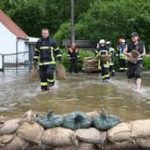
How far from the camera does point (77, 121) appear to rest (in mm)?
8672

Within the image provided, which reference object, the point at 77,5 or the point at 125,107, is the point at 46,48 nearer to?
the point at 125,107

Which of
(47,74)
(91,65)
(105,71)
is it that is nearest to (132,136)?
(47,74)

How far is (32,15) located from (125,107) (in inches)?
1949

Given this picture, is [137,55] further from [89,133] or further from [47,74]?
[89,133]

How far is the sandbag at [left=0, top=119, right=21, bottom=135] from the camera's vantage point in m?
8.66

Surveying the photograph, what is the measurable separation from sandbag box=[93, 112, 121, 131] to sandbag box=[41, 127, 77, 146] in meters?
0.41

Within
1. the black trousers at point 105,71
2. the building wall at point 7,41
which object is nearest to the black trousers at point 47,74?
the black trousers at point 105,71

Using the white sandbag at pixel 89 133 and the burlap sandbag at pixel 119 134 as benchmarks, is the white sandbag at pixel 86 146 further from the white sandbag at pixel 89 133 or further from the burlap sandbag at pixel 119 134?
the burlap sandbag at pixel 119 134

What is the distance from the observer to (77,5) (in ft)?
209

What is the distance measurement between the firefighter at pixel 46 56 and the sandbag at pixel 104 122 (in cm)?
748

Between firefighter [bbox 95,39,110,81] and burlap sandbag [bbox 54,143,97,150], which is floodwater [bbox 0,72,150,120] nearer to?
burlap sandbag [bbox 54,143,97,150]

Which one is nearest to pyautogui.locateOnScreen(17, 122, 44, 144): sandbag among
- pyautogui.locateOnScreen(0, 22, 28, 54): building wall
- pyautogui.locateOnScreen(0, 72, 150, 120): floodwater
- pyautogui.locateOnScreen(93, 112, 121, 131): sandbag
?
pyautogui.locateOnScreen(93, 112, 121, 131): sandbag

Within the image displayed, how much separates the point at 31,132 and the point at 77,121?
28.0 inches

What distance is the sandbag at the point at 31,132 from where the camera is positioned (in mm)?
8430
